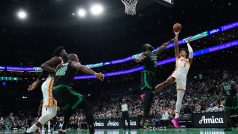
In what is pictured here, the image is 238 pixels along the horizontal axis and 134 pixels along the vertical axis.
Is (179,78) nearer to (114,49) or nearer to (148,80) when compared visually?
(148,80)

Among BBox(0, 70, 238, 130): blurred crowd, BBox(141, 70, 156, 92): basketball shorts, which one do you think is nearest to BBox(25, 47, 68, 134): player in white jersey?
BBox(141, 70, 156, 92): basketball shorts

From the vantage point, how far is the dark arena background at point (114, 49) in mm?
25644

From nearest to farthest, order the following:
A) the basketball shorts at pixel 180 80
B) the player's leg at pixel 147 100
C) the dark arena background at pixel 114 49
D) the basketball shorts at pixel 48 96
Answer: the player's leg at pixel 147 100, the basketball shorts at pixel 48 96, the basketball shorts at pixel 180 80, the dark arena background at pixel 114 49

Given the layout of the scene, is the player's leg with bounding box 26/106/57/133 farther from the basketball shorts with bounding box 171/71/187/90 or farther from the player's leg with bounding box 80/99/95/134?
the basketball shorts with bounding box 171/71/187/90

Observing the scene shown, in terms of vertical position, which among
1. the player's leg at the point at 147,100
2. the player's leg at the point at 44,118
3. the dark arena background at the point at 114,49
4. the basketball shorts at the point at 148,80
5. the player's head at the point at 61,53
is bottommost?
the player's leg at the point at 44,118

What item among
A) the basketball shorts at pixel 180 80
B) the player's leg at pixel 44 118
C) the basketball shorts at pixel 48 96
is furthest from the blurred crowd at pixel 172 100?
the player's leg at pixel 44 118

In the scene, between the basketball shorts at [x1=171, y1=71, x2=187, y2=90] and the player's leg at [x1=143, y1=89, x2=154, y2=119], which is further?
the basketball shorts at [x1=171, y1=71, x2=187, y2=90]

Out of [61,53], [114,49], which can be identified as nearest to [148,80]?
[61,53]

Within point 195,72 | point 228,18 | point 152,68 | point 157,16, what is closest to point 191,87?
point 195,72

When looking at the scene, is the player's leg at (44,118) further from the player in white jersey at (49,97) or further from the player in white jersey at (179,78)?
the player in white jersey at (179,78)

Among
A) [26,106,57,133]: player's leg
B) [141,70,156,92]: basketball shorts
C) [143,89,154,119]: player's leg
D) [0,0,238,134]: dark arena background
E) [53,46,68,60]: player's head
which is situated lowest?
[26,106,57,133]: player's leg

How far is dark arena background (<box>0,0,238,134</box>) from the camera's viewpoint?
25.6 meters

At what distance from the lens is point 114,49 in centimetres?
4112

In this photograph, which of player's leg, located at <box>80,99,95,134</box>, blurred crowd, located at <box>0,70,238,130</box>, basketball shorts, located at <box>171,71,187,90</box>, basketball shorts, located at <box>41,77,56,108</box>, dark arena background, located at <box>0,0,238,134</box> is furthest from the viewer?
dark arena background, located at <box>0,0,238,134</box>
